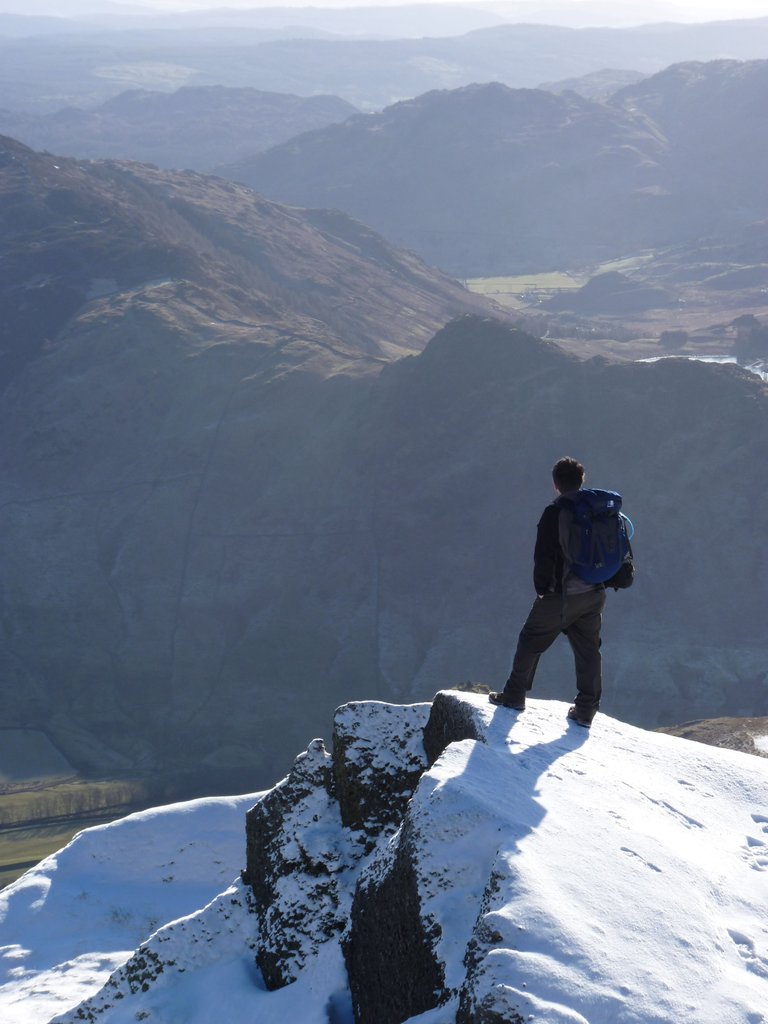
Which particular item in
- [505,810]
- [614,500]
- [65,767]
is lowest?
[65,767]

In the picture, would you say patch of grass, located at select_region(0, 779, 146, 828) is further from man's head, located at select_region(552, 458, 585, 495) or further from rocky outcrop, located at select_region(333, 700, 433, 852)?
man's head, located at select_region(552, 458, 585, 495)

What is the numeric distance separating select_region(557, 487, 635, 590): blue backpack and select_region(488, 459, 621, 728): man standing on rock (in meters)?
0.07

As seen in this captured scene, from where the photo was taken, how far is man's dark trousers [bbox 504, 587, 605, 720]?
987cm

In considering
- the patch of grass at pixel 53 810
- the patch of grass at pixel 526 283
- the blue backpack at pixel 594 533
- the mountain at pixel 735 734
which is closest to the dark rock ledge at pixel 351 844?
the blue backpack at pixel 594 533

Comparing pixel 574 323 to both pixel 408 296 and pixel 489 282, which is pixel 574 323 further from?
pixel 489 282

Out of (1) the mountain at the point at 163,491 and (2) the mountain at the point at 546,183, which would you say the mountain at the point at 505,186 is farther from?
(1) the mountain at the point at 163,491

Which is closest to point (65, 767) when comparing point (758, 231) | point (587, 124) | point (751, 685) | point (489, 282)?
point (751, 685)

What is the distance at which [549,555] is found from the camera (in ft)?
31.7

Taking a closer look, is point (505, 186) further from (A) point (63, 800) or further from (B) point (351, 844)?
(B) point (351, 844)

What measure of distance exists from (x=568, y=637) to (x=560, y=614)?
199mm

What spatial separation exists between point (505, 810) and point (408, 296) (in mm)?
101839

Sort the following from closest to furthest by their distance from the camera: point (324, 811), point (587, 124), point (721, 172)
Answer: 1. point (324, 811)
2. point (721, 172)
3. point (587, 124)

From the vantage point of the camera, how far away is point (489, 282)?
149 meters

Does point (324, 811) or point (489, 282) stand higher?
point (324, 811)
